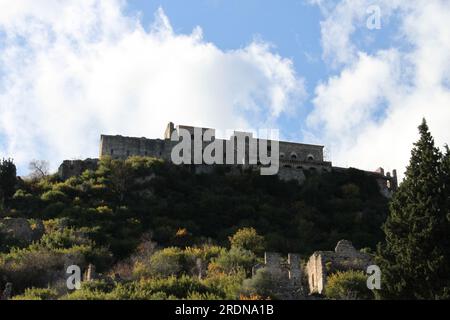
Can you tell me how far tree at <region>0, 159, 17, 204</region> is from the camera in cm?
6641

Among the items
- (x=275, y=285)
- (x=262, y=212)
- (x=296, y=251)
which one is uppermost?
(x=262, y=212)

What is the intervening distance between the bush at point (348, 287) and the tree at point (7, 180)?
38.8m

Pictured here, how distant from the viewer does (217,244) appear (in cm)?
5600

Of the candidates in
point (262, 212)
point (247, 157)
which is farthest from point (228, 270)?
point (247, 157)

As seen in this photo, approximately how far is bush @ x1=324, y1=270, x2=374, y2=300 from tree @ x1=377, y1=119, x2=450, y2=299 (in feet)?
10.1

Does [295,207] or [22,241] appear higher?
[295,207]

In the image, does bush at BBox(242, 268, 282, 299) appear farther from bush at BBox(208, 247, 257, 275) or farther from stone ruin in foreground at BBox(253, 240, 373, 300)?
bush at BBox(208, 247, 257, 275)

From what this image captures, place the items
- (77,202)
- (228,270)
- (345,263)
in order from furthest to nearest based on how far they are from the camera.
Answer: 1. (77,202)
2. (228,270)
3. (345,263)

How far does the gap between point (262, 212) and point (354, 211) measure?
8.95 meters

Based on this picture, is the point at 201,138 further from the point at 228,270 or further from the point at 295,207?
Answer: the point at 228,270

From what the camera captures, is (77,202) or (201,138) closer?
(77,202)

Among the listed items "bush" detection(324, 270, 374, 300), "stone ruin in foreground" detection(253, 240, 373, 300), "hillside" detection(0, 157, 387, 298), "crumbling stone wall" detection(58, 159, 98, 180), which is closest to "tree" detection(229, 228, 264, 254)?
"hillside" detection(0, 157, 387, 298)

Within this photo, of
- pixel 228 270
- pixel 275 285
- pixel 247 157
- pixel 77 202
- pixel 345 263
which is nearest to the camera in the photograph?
pixel 275 285

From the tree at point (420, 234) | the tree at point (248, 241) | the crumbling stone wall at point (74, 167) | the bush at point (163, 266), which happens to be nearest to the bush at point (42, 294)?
the bush at point (163, 266)
